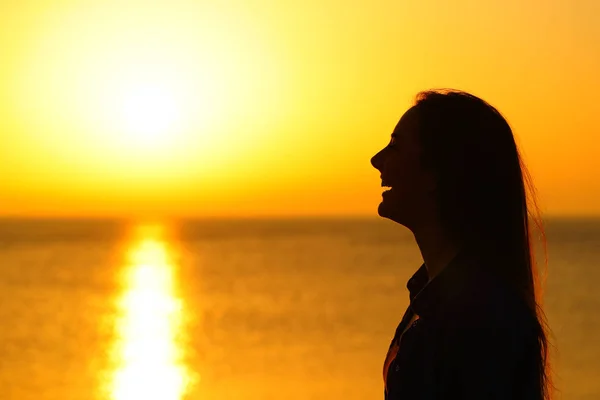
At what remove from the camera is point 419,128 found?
98.3 inches

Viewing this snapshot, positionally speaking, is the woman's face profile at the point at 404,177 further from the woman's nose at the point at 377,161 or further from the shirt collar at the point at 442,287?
the shirt collar at the point at 442,287

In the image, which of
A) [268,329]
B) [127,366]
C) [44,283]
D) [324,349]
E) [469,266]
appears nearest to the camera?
[469,266]

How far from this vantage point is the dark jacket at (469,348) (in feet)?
7.05

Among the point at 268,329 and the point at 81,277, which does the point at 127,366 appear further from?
the point at 81,277

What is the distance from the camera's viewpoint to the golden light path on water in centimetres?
1365

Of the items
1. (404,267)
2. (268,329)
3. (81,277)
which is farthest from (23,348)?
(404,267)

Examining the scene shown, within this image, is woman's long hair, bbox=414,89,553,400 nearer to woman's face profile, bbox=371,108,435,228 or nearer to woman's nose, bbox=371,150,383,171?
woman's face profile, bbox=371,108,435,228

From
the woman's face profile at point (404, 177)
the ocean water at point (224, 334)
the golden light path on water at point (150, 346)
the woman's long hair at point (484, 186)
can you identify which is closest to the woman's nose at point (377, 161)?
the woman's face profile at point (404, 177)

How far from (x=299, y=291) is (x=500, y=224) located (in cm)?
3049

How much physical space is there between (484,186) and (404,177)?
204 mm

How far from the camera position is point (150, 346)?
19.0 m

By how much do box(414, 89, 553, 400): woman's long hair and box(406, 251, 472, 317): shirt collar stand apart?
0.19ft

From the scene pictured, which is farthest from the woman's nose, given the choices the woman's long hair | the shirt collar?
the shirt collar

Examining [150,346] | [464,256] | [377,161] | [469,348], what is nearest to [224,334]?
[150,346]
